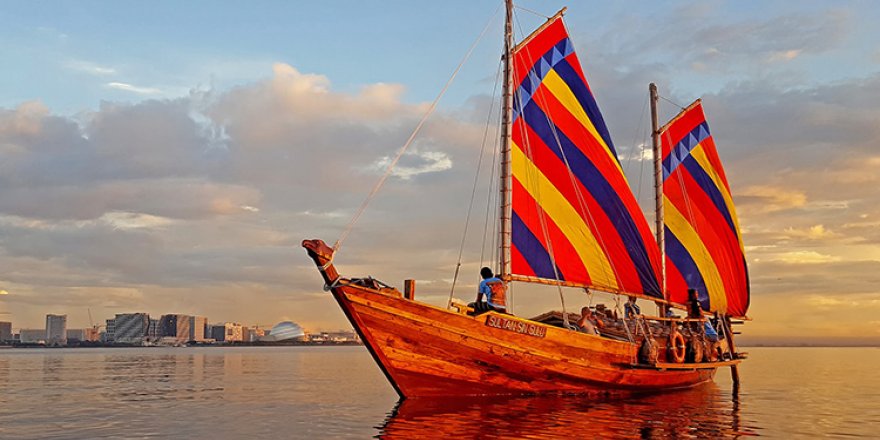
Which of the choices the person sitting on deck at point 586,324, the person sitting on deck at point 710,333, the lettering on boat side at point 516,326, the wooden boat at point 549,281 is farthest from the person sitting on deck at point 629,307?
the lettering on boat side at point 516,326

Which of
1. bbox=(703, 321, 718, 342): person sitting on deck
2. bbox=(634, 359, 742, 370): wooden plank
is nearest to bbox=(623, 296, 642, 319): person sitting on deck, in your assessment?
bbox=(634, 359, 742, 370): wooden plank

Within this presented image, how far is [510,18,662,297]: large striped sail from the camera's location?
28453 millimetres

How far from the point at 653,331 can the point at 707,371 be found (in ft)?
22.4

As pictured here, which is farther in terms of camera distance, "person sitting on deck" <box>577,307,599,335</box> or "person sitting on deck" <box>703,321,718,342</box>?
"person sitting on deck" <box>703,321,718,342</box>

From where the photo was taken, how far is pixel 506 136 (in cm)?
2795

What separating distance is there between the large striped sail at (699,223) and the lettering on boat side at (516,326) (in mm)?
15880

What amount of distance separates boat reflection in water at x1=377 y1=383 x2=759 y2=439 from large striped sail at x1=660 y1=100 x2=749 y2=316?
12.6 meters

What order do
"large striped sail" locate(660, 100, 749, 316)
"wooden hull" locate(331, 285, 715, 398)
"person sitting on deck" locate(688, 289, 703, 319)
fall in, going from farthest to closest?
"large striped sail" locate(660, 100, 749, 316), "person sitting on deck" locate(688, 289, 703, 319), "wooden hull" locate(331, 285, 715, 398)

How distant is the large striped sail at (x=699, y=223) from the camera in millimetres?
39438

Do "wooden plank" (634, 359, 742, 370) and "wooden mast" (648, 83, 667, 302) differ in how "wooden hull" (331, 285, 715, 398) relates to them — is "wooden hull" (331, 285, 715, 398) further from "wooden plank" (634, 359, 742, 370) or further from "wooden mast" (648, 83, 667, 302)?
"wooden mast" (648, 83, 667, 302)

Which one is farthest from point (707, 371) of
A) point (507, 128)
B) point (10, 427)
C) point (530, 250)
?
point (10, 427)

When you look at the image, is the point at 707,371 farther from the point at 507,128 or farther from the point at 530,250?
the point at 507,128

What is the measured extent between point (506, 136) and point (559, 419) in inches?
433

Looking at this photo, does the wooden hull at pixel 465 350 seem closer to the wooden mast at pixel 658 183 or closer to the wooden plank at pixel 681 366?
the wooden plank at pixel 681 366
